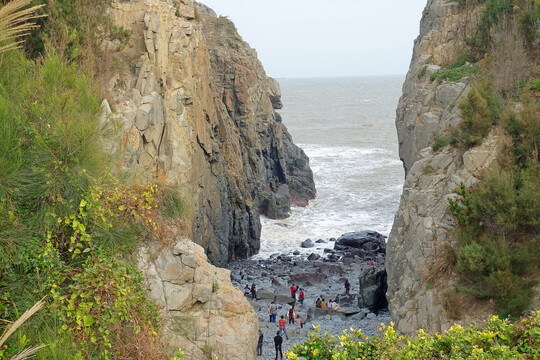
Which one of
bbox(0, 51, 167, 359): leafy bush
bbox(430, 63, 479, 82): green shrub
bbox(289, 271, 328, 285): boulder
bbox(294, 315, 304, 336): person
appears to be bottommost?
bbox(289, 271, 328, 285): boulder

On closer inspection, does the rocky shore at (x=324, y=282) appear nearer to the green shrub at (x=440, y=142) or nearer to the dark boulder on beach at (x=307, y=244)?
the dark boulder on beach at (x=307, y=244)

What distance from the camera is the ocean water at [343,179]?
3450 centimetres

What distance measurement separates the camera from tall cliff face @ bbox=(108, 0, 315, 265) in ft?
55.0

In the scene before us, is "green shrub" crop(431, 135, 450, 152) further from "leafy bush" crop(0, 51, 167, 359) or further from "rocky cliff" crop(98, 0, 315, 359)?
"leafy bush" crop(0, 51, 167, 359)

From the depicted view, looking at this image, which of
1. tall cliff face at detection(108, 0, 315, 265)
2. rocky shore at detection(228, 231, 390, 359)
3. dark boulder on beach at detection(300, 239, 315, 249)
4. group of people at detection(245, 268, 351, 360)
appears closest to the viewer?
group of people at detection(245, 268, 351, 360)

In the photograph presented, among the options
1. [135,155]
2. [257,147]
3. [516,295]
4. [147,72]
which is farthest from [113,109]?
[257,147]

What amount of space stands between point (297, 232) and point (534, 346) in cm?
2817

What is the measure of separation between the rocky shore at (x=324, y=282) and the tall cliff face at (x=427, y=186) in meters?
3.14

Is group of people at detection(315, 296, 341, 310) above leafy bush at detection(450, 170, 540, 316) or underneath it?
underneath

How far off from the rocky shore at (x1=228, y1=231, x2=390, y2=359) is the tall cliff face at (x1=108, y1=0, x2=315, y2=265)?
2.33 metres

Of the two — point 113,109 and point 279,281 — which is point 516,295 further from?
point 279,281

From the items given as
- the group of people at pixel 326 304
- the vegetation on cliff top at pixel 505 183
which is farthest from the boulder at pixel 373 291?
the vegetation on cliff top at pixel 505 183

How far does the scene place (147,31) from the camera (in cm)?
1778

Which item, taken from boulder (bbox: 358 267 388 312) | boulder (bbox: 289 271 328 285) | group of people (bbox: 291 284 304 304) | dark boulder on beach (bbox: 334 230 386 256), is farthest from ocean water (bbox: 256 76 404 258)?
boulder (bbox: 358 267 388 312)
